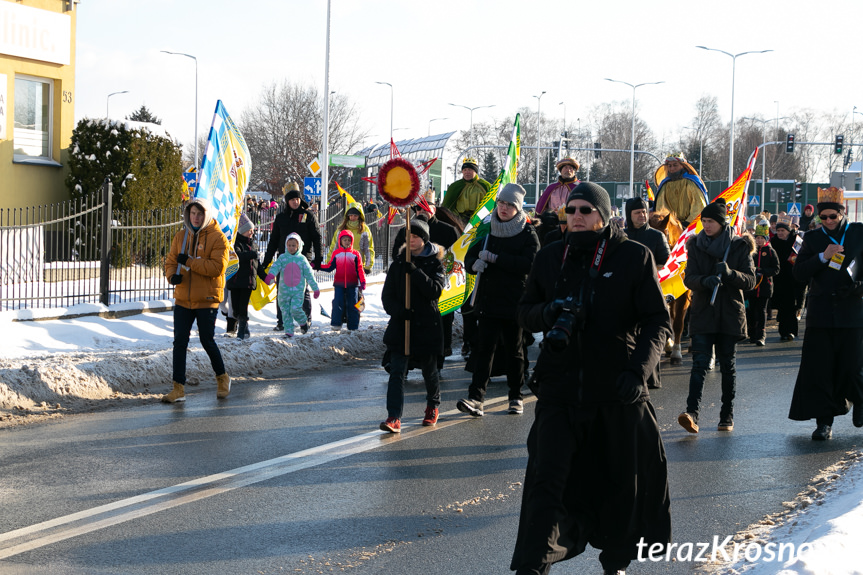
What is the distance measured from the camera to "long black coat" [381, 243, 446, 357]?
7949mm

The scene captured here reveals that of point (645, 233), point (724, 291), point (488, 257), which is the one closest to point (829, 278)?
point (724, 291)

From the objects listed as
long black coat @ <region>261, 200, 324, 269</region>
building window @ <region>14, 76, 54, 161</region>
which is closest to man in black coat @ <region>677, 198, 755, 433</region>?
long black coat @ <region>261, 200, 324, 269</region>

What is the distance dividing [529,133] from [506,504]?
109 metres

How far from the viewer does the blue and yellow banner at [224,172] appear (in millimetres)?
9758

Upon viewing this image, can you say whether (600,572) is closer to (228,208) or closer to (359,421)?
(359,421)

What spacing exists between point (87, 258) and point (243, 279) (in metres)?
3.59

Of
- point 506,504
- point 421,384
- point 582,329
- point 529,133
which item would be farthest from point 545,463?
point 529,133

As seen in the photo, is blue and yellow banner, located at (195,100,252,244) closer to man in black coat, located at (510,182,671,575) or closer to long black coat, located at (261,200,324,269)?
long black coat, located at (261,200,324,269)

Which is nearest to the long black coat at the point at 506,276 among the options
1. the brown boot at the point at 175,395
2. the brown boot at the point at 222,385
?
the brown boot at the point at 222,385

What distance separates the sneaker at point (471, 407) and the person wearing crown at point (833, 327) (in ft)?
8.70

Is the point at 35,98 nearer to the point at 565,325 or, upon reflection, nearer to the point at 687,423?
the point at 687,423

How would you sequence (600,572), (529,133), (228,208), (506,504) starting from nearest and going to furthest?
(600,572), (506,504), (228,208), (529,133)

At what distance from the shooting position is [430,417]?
8195 millimetres

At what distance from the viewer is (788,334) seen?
16219mm
